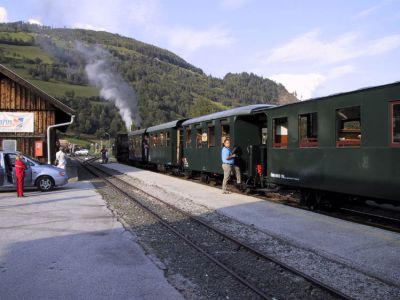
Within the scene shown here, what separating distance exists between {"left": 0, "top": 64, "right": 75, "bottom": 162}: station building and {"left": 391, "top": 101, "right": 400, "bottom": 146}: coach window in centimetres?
1705

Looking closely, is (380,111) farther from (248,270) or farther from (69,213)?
(69,213)

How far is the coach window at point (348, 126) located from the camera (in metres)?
9.02

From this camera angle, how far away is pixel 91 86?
129375 millimetres

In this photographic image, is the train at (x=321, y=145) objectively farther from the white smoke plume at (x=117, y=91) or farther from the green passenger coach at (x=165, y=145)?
the white smoke plume at (x=117, y=91)

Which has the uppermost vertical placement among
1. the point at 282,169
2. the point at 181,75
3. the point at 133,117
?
the point at 181,75

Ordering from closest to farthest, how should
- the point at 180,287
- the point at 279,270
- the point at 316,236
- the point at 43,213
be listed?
the point at 180,287 < the point at 279,270 < the point at 316,236 < the point at 43,213

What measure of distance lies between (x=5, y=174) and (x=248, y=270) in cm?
1221

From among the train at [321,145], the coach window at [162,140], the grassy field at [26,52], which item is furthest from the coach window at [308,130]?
the grassy field at [26,52]

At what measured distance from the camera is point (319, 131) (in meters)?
10.2

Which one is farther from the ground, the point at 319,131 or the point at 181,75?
the point at 181,75

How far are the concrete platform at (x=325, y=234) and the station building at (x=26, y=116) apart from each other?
1134 cm

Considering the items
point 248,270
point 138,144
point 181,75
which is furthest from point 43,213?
point 181,75

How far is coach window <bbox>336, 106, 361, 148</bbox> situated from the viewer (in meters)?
9.02

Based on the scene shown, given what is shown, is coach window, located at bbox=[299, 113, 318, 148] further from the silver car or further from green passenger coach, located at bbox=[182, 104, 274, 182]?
the silver car
